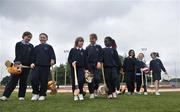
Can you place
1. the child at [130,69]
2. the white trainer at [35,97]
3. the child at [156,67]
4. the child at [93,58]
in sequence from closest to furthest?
the white trainer at [35,97] < the child at [93,58] < the child at [156,67] < the child at [130,69]

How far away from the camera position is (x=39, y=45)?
1168 centimetres

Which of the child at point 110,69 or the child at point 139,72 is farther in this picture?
the child at point 139,72

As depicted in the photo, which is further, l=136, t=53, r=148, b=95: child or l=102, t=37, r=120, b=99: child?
l=136, t=53, r=148, b=95: child

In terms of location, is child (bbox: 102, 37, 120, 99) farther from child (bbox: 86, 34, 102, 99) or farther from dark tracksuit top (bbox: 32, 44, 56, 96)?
dark tracksuit top (bbox: 32, 44, 56, 96)

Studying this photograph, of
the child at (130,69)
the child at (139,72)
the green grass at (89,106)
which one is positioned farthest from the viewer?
the child at (139,72)

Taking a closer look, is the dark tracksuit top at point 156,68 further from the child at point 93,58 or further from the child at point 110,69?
the child at point 93,58

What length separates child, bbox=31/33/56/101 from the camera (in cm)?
1141

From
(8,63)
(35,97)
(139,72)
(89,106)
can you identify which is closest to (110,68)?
(35,97)

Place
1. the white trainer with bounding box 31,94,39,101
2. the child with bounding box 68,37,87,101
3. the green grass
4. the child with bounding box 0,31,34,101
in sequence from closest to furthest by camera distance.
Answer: the green grass, the white trainer with bounding box 31,94,39,101, the child with bounding box 68,37,87,101, the child with bounding box 0,31,34,101

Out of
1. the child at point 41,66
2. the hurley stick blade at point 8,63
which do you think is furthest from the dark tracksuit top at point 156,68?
the hurley stick blade at point 8,63

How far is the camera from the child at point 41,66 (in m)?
11.4

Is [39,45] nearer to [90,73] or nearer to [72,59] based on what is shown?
[72,59]

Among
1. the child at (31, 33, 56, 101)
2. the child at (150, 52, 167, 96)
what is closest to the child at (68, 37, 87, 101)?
the child at (31, 33, 56, 101)

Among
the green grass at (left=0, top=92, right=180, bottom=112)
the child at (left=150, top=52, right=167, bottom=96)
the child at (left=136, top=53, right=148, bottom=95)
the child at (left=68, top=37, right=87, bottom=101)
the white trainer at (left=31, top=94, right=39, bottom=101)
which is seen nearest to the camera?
the green grass at (left=0, top=92, right=180, bottom=112)
